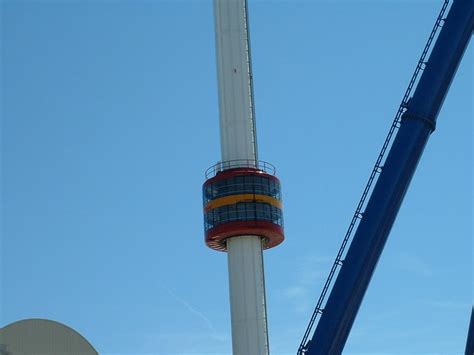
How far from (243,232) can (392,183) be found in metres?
14.8

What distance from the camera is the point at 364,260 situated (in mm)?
56906

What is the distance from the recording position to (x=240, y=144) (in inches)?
2886

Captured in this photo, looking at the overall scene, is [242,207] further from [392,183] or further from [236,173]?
[392,183]

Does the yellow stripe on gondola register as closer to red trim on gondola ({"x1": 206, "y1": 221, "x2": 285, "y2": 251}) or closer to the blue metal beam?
red trim on gondola ({"x1": 206, "y1": 221, "x2": 285, "y2": 251})

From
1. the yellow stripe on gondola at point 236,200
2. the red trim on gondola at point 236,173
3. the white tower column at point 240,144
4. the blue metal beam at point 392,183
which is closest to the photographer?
the blue metal beam at point 392,183

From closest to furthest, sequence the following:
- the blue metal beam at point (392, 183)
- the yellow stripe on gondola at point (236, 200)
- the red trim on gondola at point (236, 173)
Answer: the blue metal beam at point (392, 183)
the yellow stripe on gondola at point (236, 200)
the red trim on gondola at point (236, 173)

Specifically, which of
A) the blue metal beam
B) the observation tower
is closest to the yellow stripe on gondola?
the observation tower

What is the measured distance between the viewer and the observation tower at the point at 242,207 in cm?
6900

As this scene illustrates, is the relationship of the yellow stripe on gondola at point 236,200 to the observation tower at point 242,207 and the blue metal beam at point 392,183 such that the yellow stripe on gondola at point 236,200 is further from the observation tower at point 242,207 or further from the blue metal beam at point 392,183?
the blue metal beam at point 392,183

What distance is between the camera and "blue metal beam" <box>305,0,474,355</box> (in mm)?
56125

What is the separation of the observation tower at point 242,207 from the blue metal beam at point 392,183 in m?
12.9

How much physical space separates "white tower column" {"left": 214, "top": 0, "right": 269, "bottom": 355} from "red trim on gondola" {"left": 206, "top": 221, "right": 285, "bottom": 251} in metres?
0.81

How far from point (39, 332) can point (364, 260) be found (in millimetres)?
21102

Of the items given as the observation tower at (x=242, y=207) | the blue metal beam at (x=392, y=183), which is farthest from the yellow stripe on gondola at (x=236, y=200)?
the blue metal beam at (x=392, y=183)
